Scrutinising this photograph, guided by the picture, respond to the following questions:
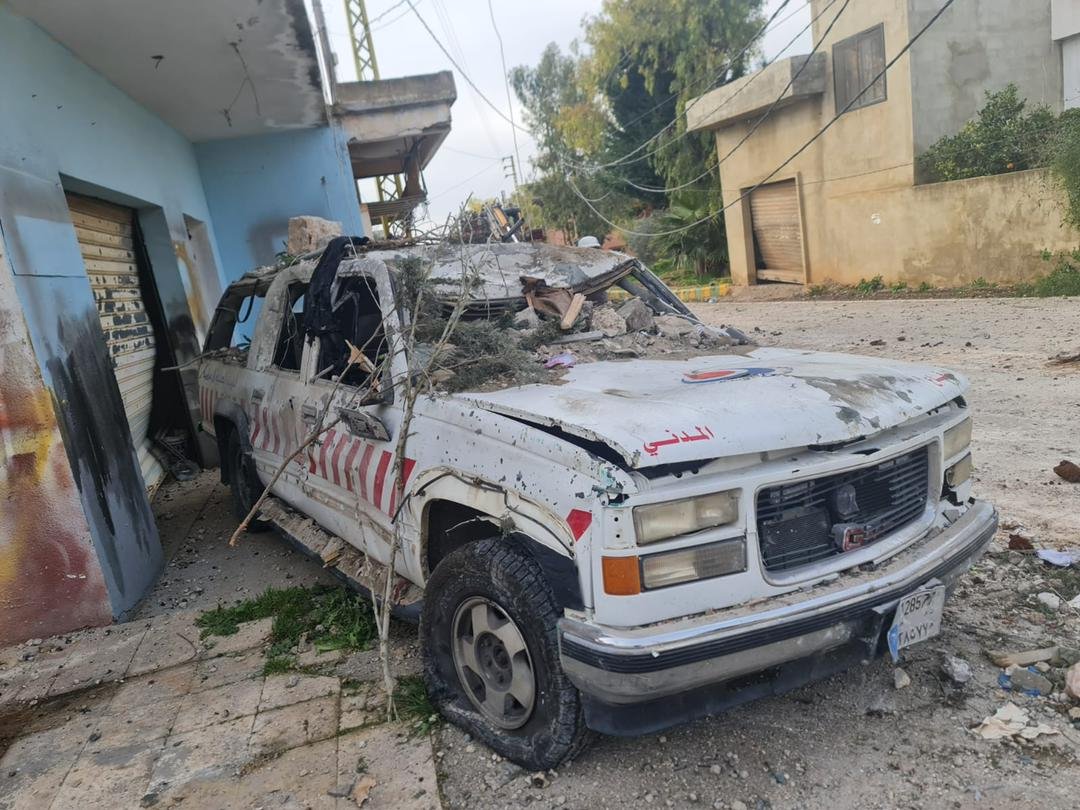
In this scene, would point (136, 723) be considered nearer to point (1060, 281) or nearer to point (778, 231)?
point (1060, 281)


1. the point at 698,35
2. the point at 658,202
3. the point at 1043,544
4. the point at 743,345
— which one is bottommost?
the point at 1043,544

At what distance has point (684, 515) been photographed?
2.15 m

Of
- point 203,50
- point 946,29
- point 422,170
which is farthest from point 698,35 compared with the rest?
point 203,50

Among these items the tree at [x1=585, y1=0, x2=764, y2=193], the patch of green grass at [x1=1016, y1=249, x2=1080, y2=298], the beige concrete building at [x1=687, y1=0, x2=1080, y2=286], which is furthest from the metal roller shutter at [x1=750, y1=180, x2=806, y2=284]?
the patch of green grass at [x1=1016, y1=249, x2=1080, y2=298]

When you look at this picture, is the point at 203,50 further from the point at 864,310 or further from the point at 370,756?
the point at 864,310

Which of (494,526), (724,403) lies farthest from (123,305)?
(724,403)

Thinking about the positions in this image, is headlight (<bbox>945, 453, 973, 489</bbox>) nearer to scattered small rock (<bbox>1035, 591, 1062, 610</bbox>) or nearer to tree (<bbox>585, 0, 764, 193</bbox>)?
scattered small rock (<bbox>1035, 591, 1062, 610</bbox>)

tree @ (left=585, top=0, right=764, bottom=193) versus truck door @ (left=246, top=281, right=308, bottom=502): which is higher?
tree @ (left=585, top=0, right=764, bottom=193)

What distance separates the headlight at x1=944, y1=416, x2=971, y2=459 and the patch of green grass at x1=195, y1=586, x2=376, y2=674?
264 cm

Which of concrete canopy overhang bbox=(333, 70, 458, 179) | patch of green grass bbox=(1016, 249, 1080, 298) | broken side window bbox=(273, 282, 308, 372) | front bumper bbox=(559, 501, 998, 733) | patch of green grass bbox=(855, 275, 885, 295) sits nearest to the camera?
front bumper bbox=(559, 501, 998, 733)

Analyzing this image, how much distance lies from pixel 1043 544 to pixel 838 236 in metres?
13.8

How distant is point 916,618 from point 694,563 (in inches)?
32.6

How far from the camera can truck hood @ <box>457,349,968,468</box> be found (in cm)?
218

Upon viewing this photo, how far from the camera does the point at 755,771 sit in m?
2.45
